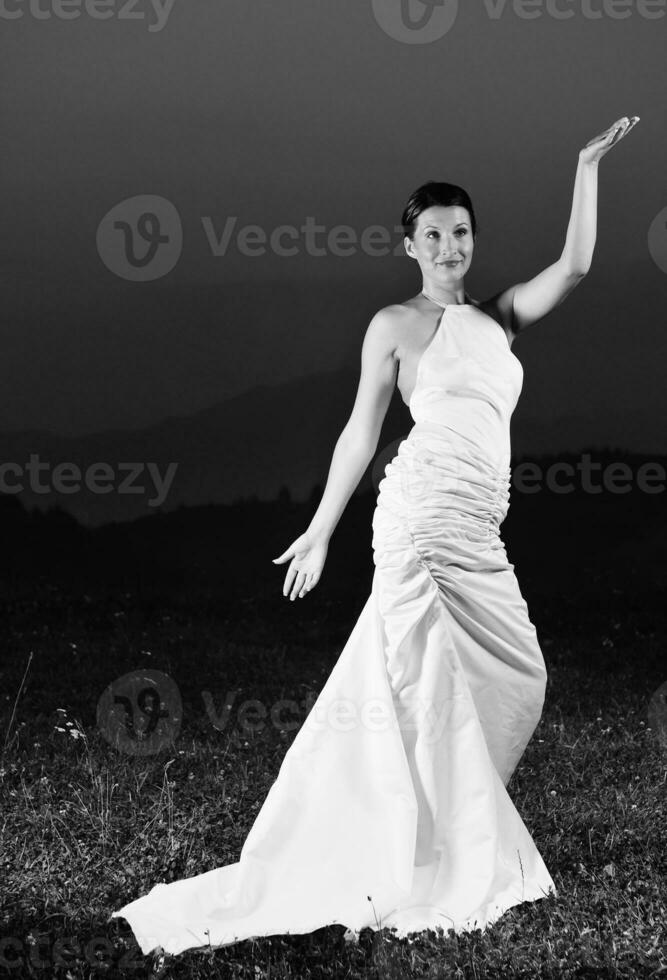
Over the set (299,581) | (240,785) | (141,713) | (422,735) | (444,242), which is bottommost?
(240,785)

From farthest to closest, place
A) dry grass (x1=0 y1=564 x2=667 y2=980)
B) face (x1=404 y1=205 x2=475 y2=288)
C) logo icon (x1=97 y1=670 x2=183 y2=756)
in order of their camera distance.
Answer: logo icon (x1=97 y1=670 x2=183 y2=756) → face (x1=404 y1=205 x2=475 y2=288) → dry grass (x1=0 y1=564 x2=667 y2=980)

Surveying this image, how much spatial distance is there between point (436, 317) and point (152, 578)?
8.76 m

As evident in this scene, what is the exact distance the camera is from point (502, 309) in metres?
4.61

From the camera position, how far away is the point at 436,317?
4.56 meters

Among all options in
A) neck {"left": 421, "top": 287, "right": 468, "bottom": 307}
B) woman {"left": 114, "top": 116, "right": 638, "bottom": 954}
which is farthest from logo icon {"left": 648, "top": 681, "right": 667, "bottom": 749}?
neck {"left": 421, "top": 287, "right": 468, "bottom": 307}

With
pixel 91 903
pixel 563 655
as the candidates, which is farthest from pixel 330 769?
pixel 563 655

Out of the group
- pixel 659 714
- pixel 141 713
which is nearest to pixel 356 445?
pixel 141 713

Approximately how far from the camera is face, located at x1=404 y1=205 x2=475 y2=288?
14.8 feet

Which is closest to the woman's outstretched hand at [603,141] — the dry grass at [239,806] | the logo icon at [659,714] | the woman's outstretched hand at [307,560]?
the woman's outstretched hand at [307,560]

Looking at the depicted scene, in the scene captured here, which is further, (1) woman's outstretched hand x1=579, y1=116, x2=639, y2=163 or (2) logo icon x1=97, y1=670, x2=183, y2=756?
(2) logo icon x1=97, y1=670, x2=183, y2=756

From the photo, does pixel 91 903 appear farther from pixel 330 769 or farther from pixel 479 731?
pixel 479 731

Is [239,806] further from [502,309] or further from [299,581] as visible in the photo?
[502,309]

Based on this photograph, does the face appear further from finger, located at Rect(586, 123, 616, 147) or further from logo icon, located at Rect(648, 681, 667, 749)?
logo icon, located at Rect(648, 681, 667, 749)

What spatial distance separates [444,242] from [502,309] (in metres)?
0.36
